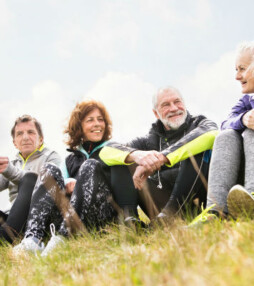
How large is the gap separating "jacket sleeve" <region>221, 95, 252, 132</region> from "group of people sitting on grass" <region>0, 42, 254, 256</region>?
0.01 meters

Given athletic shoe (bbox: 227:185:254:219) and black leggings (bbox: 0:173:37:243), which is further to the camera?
black leggings (bbox: 0:173:37:243)

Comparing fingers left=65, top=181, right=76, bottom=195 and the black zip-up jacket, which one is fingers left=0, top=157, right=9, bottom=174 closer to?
fingers left=65, top=181, right=76, bottom=195

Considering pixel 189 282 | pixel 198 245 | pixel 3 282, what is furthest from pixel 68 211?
pixel 189 282

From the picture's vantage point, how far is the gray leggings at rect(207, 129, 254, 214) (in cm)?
323

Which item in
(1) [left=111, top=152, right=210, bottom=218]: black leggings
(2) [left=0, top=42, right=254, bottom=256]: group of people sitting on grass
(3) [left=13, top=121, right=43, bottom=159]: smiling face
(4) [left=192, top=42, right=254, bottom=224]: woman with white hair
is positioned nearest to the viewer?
(4) [left=192, top=42, right=254, bottom=224]: woman with white hair

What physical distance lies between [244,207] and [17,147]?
13.7ft

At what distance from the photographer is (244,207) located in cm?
Result: 285

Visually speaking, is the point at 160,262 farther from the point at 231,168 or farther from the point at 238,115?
the point at 238,115

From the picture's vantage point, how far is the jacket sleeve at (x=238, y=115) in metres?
3.57

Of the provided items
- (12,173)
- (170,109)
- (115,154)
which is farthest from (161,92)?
(12,173)

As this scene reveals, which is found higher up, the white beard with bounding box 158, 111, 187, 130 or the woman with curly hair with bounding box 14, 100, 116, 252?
the white beard with bounding box 158, 111, 187, 130

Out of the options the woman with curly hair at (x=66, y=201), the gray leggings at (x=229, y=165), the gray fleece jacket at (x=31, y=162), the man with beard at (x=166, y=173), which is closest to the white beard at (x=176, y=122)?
the man with beard at (x=166, y=173)

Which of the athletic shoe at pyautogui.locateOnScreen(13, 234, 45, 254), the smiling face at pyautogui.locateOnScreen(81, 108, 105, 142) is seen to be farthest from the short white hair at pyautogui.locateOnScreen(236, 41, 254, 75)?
the athletic shoe at pyautogui.locateOnScreen(13, 234, 45, 254)

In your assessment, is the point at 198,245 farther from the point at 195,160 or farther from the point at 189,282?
the point at 195,160
